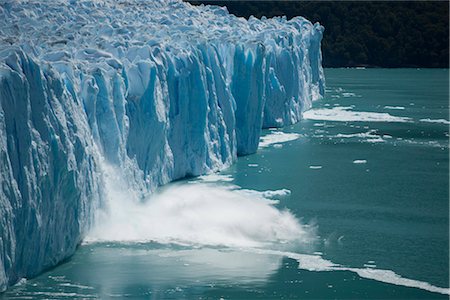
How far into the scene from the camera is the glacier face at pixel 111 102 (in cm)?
967

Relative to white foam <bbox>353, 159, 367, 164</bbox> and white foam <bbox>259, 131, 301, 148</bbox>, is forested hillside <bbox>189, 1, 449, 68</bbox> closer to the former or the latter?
white foam <bbox>259, 131, 301, 148</bbox>

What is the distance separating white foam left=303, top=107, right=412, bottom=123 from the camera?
2580cm

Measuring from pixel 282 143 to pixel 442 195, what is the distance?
5.91 metres

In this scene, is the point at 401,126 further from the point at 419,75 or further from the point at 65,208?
the point at 419,75

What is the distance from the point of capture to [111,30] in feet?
56.1

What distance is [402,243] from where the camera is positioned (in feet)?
39.8

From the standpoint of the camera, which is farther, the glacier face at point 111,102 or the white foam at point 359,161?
the white foam at point 359,161

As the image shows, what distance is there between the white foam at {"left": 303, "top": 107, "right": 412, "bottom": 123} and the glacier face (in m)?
0.83

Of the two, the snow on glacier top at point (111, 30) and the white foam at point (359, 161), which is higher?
the snow on glacier top at point (111, 30)

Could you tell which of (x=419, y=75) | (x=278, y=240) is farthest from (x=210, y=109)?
(x=419, y=75)

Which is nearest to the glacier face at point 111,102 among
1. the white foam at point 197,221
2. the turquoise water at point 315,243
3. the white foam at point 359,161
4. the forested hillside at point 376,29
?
the white foam at point 197,221

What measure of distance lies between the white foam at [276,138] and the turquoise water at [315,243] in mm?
A: 50

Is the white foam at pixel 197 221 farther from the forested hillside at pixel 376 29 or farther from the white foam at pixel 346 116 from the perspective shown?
the forested hillside at pixel 376 29

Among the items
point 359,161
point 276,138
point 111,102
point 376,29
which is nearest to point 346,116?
point 276,138
